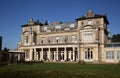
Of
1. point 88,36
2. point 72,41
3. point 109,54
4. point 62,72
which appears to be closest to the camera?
point 62,72

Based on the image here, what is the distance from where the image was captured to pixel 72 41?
5062cm

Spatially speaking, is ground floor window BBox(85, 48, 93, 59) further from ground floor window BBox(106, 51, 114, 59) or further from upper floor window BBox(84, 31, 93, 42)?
ground floor window BBox(106, 51, 114, 59)

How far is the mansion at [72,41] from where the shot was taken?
149ft

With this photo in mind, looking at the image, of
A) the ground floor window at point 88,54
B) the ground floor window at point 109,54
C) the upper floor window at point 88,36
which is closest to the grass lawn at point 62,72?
the ground floor window at point 109,54

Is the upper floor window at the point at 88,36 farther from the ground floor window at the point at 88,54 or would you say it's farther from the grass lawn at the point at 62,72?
the grass lawn at the point at 62,72

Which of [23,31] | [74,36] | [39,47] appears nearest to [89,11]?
[74,36]

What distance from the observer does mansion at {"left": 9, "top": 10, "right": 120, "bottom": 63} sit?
149 ft

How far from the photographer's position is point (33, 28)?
57688mm

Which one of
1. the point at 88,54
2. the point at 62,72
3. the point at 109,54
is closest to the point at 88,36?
the point at 88,54

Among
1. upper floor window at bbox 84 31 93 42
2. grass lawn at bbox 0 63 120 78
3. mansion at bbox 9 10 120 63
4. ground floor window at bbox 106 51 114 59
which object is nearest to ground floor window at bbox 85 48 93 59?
mansion at bbox 9 10 120 63

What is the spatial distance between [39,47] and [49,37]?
14.0 feet

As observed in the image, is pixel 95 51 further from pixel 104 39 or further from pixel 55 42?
pixel 55 42

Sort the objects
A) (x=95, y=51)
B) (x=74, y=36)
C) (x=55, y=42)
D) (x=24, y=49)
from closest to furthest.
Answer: (x=95, y=51)
(x=74, y=36)
(x=55, y=42)
(x=24, y=49)

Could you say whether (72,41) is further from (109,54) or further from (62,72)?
(62,72)
